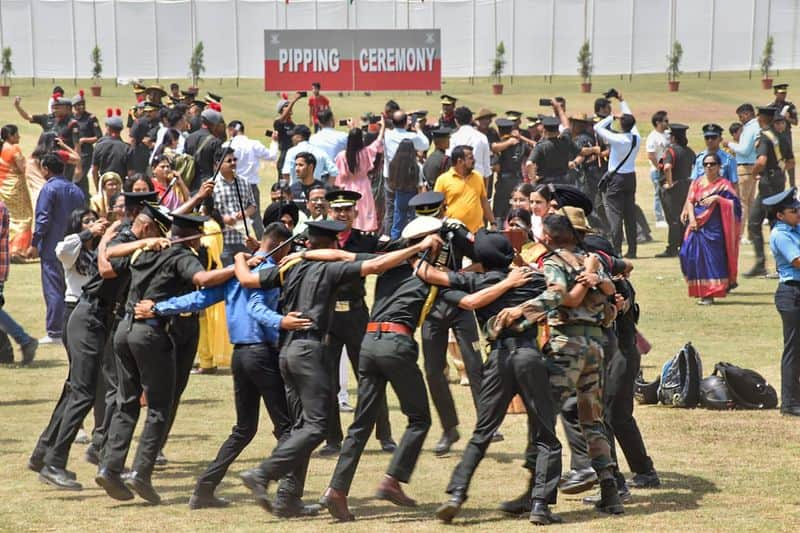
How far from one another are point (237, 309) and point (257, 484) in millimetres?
1219

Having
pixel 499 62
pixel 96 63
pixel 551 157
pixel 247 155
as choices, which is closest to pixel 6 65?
pixel 96 63

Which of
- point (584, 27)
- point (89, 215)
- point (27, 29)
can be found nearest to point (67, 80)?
point (27, 29)

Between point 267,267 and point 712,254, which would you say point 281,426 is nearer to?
point 267,267

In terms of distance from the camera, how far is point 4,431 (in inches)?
460

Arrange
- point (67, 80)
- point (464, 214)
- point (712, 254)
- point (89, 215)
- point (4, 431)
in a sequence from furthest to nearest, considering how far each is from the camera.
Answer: point (67, 80) < point (712, 254) < point (464, 214) < point (4, 431) < point (89, 215)

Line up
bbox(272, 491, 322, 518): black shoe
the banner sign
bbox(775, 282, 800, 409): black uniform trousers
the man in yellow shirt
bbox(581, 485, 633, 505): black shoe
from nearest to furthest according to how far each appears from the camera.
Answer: bbox(272, 491, 322, 518): black shoe → bbox(581, 485, 633, 505): black shoe → bbox(775, 282, 800, 409): black uniform trousers → the man in yellow shirt → the banner sign

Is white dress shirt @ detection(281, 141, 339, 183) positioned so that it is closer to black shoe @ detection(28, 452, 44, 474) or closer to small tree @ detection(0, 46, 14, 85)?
black shoe @ detection(28, 452, 44, 474)

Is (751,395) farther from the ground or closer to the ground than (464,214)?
closer to the ground

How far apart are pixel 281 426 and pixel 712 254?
9472 mm

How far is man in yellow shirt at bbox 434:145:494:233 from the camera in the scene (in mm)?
15961

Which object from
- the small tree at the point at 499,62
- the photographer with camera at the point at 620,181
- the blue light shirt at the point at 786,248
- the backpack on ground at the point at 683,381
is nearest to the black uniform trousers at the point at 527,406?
the blue light shirt at the point at 786,248

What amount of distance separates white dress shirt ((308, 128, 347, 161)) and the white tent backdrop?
42.4 metres

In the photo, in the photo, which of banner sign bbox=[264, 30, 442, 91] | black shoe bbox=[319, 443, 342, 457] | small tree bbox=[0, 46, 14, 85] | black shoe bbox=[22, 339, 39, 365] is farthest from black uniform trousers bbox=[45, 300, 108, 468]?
small tree bbox=[0, 46, 14, 85]

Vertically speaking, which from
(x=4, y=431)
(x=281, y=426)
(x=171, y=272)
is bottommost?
(x=4, y=431)
